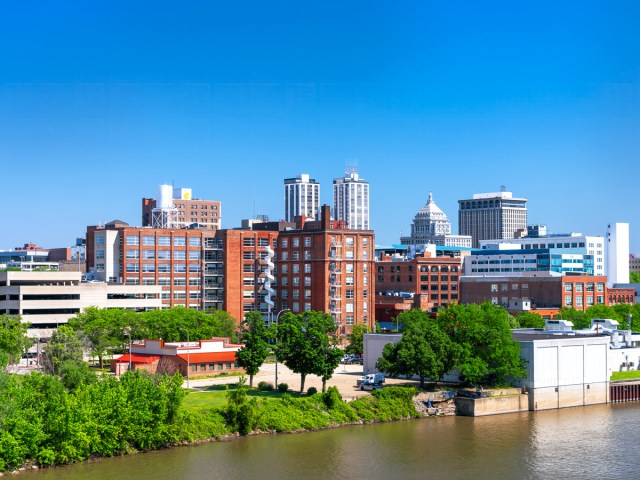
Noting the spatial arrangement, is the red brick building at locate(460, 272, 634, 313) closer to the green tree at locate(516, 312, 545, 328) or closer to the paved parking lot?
the green tree at locate(516, 312, 545, 328)

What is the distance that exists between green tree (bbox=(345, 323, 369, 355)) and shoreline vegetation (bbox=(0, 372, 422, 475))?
3970 cm

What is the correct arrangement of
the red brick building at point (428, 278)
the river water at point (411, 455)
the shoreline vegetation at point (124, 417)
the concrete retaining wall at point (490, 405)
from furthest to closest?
the red brick building at point (428, 278) → the concrete retaining wall at point (490, 405) → the river water at point (411, 455) → the shoreline vegetation at point (124, 417)

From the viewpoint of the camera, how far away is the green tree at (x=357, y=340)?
12575cm

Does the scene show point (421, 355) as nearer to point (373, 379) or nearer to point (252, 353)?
point (373, 379)

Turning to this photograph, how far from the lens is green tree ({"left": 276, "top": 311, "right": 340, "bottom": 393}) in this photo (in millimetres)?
89625

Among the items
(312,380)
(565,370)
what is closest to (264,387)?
(312,380)

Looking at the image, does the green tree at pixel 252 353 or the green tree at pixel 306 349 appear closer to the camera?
the green tree at pixel 306 349

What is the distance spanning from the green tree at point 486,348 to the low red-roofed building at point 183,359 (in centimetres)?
2603

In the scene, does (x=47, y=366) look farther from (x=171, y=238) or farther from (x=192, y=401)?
(x=171, y=238)

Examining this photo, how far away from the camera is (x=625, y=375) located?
10494 cm

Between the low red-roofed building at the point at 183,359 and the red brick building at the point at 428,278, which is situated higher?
the red brick building at the point at 428,278

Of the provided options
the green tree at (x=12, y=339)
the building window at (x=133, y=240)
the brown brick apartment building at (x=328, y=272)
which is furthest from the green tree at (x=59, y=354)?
the brown brick apartment building at (x=328, y=272)

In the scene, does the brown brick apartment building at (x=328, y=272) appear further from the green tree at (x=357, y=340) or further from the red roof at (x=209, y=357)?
the red roof at (x=209, y=357)

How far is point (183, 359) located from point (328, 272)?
50492 millimetres
